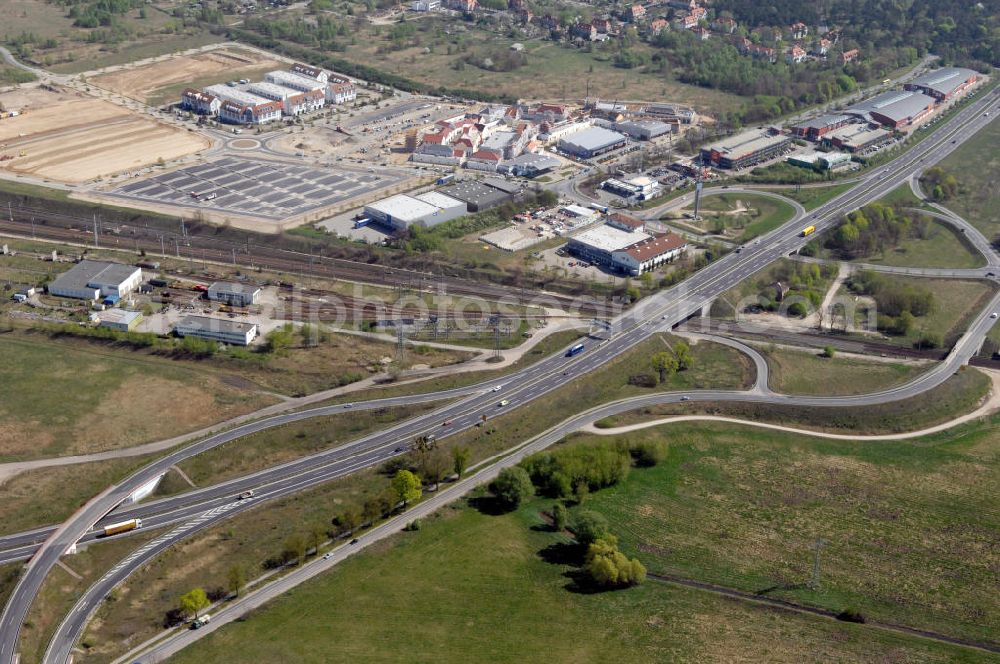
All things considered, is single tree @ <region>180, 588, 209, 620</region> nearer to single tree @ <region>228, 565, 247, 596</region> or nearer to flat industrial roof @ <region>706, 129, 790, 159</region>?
single tree @ <region>228, 565, 247, 596</region>

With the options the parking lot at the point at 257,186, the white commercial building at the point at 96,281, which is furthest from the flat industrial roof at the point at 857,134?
the white commercial building at the point at 96,281

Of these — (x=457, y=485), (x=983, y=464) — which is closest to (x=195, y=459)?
(x=457, y=485)

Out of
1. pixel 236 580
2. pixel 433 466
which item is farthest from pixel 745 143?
pixel 236 580

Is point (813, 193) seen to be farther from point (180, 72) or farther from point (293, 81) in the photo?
point (180, 72)

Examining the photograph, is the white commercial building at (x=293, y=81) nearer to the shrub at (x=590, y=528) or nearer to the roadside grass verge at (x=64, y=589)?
the roadside grass verge at (x=64, y=589)

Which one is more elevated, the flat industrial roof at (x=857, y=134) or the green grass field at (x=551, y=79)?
the green grass field at (x=551, y=79)

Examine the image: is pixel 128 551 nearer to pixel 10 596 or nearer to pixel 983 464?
pixel 10 596
